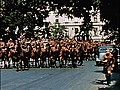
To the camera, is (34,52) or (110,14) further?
(34,52)

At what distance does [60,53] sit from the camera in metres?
30.4

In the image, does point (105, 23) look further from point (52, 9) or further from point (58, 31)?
point (58, 31)

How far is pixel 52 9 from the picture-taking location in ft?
31.7

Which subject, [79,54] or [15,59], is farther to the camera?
[79,54]

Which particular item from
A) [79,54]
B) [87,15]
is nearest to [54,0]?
[87,15]

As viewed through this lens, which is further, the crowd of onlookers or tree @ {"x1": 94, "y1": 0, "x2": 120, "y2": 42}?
the crowd of onlookers

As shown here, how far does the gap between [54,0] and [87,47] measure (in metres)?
31.4

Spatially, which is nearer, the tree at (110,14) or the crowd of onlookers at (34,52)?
the tree at (110,14)

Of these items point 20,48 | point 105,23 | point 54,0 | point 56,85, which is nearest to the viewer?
point 54,0

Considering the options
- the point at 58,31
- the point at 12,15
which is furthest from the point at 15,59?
the point at 58,31

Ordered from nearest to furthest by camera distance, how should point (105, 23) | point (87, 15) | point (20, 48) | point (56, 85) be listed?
point (87, 15) → point (105, 23) → point (56, 85) → point (20, 48)

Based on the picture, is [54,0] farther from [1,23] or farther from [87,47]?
[1,23]

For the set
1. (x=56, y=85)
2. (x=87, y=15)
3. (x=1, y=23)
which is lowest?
(x=56, y=85)

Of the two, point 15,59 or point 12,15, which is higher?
point 12,15
